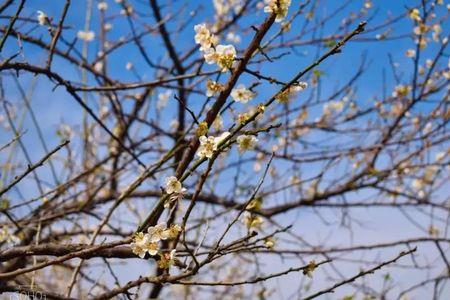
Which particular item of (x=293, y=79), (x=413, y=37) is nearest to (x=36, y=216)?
(x=293, y=79)

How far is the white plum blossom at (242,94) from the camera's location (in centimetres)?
198

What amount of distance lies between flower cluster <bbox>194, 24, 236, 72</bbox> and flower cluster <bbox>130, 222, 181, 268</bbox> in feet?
2.10

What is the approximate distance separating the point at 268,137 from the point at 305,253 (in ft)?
4.83

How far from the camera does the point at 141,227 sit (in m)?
1.56

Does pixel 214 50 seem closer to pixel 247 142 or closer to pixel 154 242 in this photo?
pixel 247 142

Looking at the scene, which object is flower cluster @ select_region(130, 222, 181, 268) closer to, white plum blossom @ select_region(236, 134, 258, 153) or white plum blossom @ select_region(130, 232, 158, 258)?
white plum blossom @ select_region(130, 232, 158, 258)

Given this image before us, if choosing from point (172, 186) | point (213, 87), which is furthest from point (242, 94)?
point (172, 186)

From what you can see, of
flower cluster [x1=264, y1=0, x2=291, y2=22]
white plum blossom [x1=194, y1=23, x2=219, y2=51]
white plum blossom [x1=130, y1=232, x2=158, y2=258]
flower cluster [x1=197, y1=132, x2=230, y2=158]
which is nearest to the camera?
white plum blossom [x1=130, y1=232, x2=158, y2=258]

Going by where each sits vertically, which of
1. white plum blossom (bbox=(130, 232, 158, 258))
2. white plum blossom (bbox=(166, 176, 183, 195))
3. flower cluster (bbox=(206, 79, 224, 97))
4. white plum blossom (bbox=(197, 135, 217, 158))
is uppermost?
flower cluster (bbox=(206, 79, 224, 97))

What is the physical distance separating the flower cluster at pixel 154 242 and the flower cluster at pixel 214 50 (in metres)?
0.64

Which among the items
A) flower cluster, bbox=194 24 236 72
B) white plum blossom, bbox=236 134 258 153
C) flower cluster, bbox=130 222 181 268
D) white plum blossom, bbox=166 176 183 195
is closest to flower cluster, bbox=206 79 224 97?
flower cluster, bbox=194 24 236 72

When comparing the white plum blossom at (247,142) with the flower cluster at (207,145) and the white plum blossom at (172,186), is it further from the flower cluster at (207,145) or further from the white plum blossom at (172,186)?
the white plum blossom at (172,186)

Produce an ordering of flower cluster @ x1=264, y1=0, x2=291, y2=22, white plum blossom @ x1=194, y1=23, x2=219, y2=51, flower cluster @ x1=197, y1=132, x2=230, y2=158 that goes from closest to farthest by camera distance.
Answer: flower cluster @ x1=197, y1=132, x2=230, y2=158, flower cluster @ x1=264, y1=0, x2=291, y2=22, white plum blossom @ x1=194, y1=23, x2=219, y2=51

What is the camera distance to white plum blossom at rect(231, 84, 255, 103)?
6.49ft
